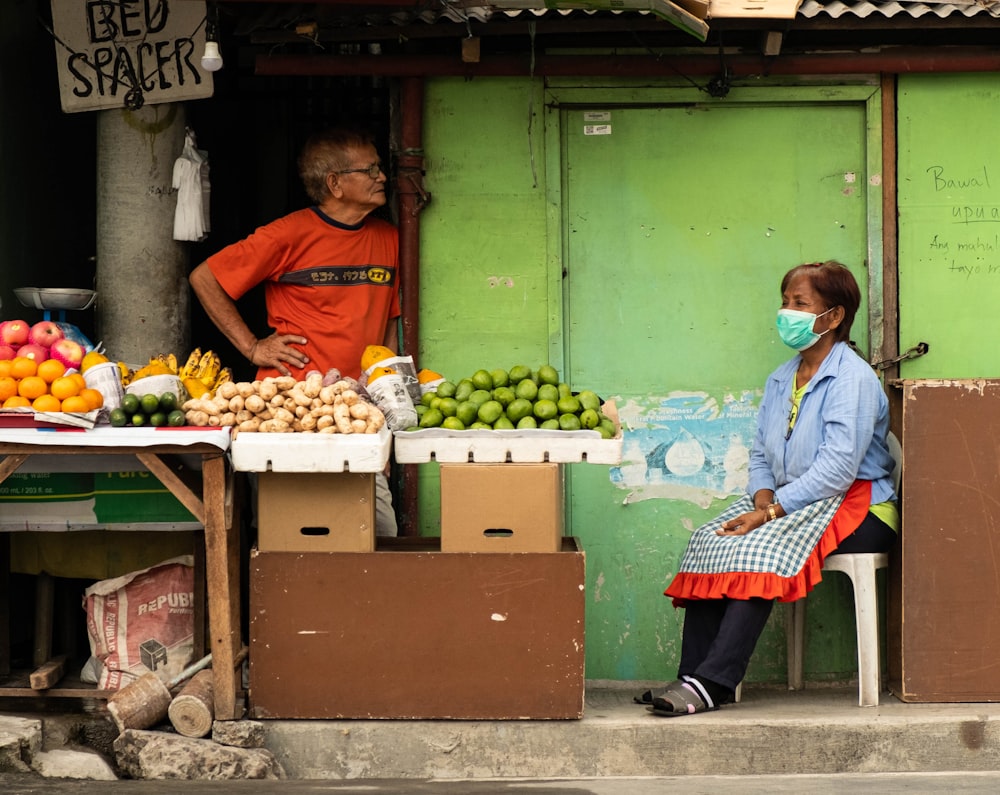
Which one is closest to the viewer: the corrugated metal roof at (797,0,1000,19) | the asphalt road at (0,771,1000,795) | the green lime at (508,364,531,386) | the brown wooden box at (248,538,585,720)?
the asphalt road at (0,771,1000,795)

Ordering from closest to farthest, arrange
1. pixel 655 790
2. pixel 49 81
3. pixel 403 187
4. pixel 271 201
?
pixel 655 790 → pixel 403 187 → pixel 49 81 → pixel 271 201

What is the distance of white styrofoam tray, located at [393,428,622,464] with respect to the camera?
472 cm

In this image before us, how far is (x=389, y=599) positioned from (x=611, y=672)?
158cm

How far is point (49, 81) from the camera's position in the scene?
6.70m

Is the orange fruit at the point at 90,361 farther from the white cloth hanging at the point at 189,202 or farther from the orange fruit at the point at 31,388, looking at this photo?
the white cloth hanging at the point at 189,202

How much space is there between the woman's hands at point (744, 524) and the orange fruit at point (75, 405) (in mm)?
2549

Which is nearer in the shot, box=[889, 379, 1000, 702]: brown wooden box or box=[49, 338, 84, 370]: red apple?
box=[49, 338, 84, 370]: red apple

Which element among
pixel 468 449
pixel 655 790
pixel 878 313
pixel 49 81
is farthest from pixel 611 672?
pixel 49 81

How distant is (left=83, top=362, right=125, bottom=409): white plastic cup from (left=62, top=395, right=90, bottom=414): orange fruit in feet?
0.57

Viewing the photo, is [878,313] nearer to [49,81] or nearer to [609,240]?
[609,240]

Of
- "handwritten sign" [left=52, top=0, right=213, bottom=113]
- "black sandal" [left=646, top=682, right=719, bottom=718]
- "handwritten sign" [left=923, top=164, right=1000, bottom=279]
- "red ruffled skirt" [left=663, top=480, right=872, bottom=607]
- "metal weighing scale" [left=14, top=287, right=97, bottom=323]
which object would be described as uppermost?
"handwritten sign" [left=52, top=0, right=213, bottom=113]

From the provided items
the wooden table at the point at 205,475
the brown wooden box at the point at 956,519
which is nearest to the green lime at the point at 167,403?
the wooden table at the point at 205,475

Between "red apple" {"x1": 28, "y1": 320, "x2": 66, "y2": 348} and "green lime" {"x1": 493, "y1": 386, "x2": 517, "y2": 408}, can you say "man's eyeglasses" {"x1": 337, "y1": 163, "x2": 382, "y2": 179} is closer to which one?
"green lime" {"x1": 493, "y1": 386, "x2": 517, "y2": 408}

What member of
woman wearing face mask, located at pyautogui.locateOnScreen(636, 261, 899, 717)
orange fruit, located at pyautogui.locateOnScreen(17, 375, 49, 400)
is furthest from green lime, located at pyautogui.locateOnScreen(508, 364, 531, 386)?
orange fruit, located at pyautogui.locateOnScreen(17, 375, 49, 400)
